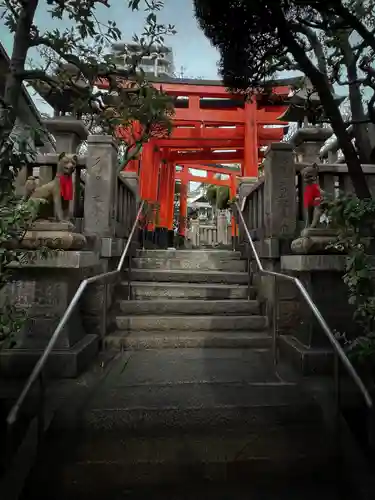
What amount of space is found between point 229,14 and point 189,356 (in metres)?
4.13

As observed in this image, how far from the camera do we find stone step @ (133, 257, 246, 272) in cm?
617

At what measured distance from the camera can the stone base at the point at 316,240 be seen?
363 centimetres

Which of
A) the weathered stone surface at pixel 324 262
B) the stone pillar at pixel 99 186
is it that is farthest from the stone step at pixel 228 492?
the stone pillar at pixel 99 186

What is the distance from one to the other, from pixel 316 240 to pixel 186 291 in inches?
86.7

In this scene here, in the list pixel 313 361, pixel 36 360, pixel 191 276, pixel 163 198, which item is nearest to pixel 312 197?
pixel 313 361

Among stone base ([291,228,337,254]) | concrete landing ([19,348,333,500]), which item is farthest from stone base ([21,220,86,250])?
stone base ([291,228,337,254])

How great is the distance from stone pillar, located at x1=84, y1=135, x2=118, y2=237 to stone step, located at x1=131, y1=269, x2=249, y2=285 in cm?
108

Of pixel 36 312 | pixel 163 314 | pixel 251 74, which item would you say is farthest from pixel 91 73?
pixel 163 314

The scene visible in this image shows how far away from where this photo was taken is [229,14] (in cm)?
427

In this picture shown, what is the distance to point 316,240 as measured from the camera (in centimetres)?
362

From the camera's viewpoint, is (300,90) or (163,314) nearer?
(163,314)

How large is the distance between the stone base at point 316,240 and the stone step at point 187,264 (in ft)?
8.18

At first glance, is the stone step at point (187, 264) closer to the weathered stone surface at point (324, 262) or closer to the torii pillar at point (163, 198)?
the weathered stone surface at point (324, 262)

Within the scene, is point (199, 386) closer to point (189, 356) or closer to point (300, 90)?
point (189, 356)
